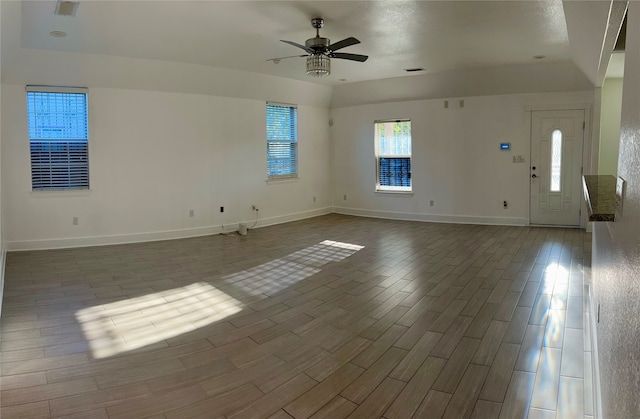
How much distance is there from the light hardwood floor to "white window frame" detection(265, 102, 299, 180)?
3.13 meters

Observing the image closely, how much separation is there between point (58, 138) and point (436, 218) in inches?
272

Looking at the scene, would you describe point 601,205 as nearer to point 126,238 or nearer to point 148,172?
point 148,172

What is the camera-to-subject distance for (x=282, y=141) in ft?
29.2

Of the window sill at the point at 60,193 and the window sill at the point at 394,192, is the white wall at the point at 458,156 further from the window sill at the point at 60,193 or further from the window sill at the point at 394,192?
the window sill at the point at 60,193

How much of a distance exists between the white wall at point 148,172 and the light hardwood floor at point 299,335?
71 cm

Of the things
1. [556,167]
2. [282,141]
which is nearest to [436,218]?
[556,167]

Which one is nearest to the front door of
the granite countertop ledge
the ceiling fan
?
the ceiling fan

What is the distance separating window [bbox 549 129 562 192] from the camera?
7.59m

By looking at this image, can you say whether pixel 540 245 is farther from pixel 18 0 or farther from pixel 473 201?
Answer: pixel 18 0

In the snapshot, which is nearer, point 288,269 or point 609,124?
point 288,269

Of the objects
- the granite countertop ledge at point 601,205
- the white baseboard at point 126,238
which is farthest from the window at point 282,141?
the granite countertop ledge at point 601,205

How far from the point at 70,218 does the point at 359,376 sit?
5690 mm

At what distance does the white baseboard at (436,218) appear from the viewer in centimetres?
807

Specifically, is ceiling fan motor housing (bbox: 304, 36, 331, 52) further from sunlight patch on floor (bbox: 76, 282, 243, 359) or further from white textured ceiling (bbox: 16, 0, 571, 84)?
sunlight patch on floor (bbox: 76, 282, 243, 359)
